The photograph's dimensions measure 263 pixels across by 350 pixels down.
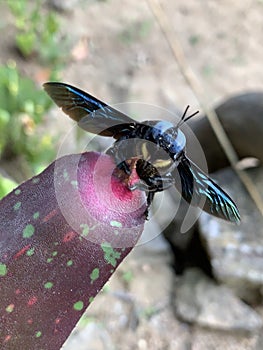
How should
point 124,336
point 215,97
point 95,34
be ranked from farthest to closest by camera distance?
point 95,34 < point 215,97 < point 124,336

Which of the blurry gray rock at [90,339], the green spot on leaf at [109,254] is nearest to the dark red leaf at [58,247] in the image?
the green spot on leaf at [109,254]

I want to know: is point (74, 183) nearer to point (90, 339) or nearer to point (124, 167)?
point (124, 167)

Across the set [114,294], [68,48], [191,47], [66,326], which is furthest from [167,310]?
[191,47]

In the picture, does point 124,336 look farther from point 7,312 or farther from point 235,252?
point 7,312

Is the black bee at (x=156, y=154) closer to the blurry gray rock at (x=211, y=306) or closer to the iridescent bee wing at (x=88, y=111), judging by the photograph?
the iridescent bee wing at (x=88, y=111)

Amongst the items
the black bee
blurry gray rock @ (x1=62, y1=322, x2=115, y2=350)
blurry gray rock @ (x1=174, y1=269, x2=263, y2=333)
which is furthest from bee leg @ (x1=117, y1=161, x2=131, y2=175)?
blurry gray rock @ (x1=174, y1=269, x2=263, y2=333)

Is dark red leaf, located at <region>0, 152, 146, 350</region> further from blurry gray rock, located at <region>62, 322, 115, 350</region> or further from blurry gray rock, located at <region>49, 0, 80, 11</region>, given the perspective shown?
blurry gray rock, located at <region>49, 0, 80, 11</region>

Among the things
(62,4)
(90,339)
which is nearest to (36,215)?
(90,339)
